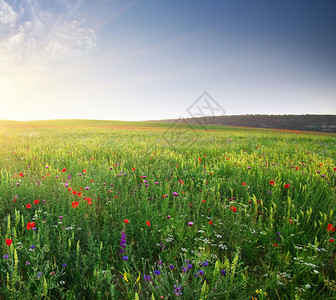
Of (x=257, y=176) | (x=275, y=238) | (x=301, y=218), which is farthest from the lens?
(x=257, y=176)

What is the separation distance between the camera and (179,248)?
2178 millimetres

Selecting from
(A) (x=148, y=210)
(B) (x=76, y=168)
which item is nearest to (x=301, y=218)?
(A) (x=148, y=210)

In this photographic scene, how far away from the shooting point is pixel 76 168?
4.72 metres

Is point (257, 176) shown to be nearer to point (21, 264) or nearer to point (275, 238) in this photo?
point (275, 238)

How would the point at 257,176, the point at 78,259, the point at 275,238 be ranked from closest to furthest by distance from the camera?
the point at 78,259 → the point at 275,238 → the point at 257,176

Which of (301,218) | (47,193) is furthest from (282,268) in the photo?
(47,193)

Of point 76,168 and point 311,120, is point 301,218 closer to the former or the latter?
point 76,168

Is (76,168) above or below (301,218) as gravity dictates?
above

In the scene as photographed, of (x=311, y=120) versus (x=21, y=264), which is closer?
→ (x=21, y=264)

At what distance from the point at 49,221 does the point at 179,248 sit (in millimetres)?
1495

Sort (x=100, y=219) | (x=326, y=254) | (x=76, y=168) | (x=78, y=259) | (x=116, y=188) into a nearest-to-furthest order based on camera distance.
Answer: (x=78, y=259), (x=326, y=254), (x=100, y=219), (x=116, y=188), (x=76, y=168)

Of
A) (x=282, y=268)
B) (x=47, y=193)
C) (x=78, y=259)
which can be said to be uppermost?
(x=47, y=193)

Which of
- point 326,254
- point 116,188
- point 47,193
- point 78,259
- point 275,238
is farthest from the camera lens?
point 116,188

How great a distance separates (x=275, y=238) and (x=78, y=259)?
1.99m
